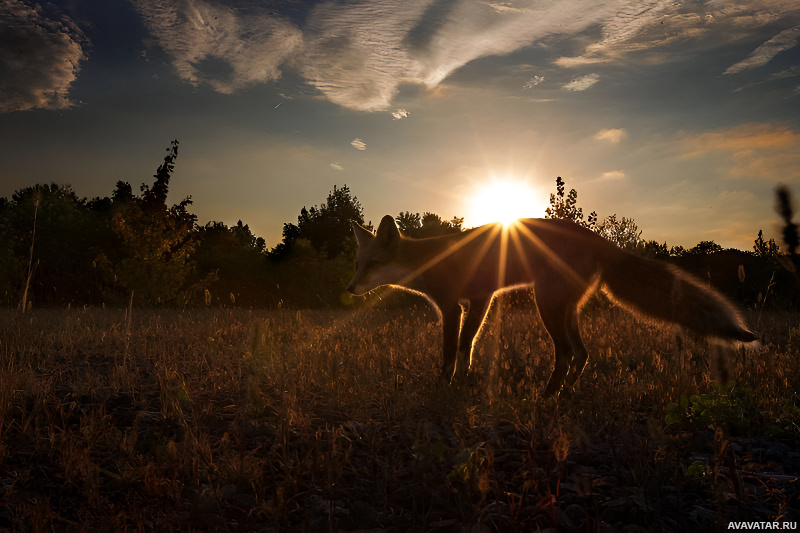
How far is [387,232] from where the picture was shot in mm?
6883

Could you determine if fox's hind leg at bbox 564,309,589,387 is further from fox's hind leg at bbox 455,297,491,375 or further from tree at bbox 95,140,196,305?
tree at bbox 95,140,196,305

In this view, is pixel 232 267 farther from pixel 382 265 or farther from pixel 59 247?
pixel 382 265

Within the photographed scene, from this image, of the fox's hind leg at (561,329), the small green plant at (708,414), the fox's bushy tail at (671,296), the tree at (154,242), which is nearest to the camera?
the small green plant at (708,414)

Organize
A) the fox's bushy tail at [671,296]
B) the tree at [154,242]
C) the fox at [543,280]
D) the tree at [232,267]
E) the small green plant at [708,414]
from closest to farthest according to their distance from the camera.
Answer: the small green plant at [708,414], the fox's bushy tail at [671,296], the fox at [543,280], the tree at [154,242], the tree at [232,267]

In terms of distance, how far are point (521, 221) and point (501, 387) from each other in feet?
7.08

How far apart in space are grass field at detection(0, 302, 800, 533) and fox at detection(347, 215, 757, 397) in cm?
46

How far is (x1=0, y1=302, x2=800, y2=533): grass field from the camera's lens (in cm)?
279

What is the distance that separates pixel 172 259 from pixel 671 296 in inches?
714

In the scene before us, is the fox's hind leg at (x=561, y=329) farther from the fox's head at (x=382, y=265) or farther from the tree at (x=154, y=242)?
the tree at (x=154, y=242)

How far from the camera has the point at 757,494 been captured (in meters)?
2.86

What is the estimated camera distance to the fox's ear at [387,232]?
6.77 metres

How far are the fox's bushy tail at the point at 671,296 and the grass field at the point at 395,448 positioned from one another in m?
0.47

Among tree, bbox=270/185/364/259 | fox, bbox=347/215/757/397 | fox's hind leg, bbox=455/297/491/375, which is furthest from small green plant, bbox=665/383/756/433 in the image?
tree, bbox=270/185/364/259

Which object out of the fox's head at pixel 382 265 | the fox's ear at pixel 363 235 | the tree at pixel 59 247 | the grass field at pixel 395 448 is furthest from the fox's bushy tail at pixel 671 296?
the tree at pixel 59 247
